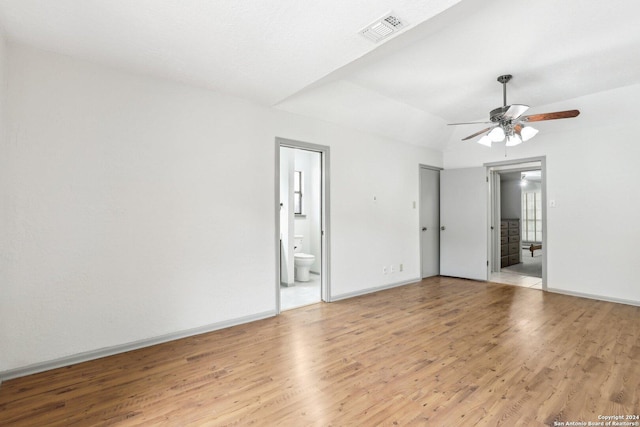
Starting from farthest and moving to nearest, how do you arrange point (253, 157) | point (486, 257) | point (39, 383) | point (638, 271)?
point (486, 257) < point (638, 271) < point (253, 157) < point (39, 383)

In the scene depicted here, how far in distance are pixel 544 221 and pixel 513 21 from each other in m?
3.60

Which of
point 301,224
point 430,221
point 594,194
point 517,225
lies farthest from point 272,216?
point 517,225

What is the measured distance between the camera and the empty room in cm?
204

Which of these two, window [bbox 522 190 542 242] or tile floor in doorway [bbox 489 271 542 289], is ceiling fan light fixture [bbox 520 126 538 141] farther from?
window [bbox 522 190 542 242]

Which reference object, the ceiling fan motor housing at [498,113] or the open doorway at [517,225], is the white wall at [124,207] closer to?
the ceiling fan motor housing at [498,113]

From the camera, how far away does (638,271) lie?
4117 millimetres

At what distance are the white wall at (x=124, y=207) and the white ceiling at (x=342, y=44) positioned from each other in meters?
0.25

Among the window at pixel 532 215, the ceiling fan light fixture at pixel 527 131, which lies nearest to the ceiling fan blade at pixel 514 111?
the ceiling fan light fixture at pixel 527 131

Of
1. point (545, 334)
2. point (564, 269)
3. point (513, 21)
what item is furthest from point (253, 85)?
point (564, 269)

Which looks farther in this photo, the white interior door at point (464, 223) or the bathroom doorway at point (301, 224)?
the white interior door at point (464, 223)

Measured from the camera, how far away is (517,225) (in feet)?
25.7

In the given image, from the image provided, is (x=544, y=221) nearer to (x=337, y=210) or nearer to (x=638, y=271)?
(x=638, y=271)

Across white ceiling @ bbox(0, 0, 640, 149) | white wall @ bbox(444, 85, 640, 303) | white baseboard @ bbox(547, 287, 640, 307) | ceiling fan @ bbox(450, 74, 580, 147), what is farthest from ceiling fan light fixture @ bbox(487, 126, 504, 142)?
white baseboard @ bbox(547, 287, 640, 307)

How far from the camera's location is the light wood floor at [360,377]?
189 cm
